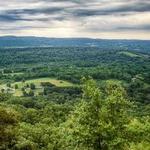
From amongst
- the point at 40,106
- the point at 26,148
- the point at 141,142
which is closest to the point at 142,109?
the point at 40,106

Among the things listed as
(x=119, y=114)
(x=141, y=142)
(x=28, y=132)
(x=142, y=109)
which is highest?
(x=119, y=114)

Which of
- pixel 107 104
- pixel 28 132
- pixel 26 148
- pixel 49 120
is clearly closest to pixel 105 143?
pixel 107 104

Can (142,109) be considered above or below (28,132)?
below

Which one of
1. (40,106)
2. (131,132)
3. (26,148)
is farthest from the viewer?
(40,106)

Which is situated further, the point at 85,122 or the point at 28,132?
the point at 28,132

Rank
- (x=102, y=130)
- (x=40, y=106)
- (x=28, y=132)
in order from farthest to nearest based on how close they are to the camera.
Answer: (x=40, y=106), (x=28, y=132), (x=102, y=130)

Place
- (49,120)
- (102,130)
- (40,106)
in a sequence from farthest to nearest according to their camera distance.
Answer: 1. (40,106)
2. (49,120)
3. (102,130)

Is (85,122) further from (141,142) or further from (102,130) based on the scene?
(141,142)

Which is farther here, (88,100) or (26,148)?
(26,148)

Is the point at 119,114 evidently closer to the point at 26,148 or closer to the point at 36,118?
the point at 26,148
